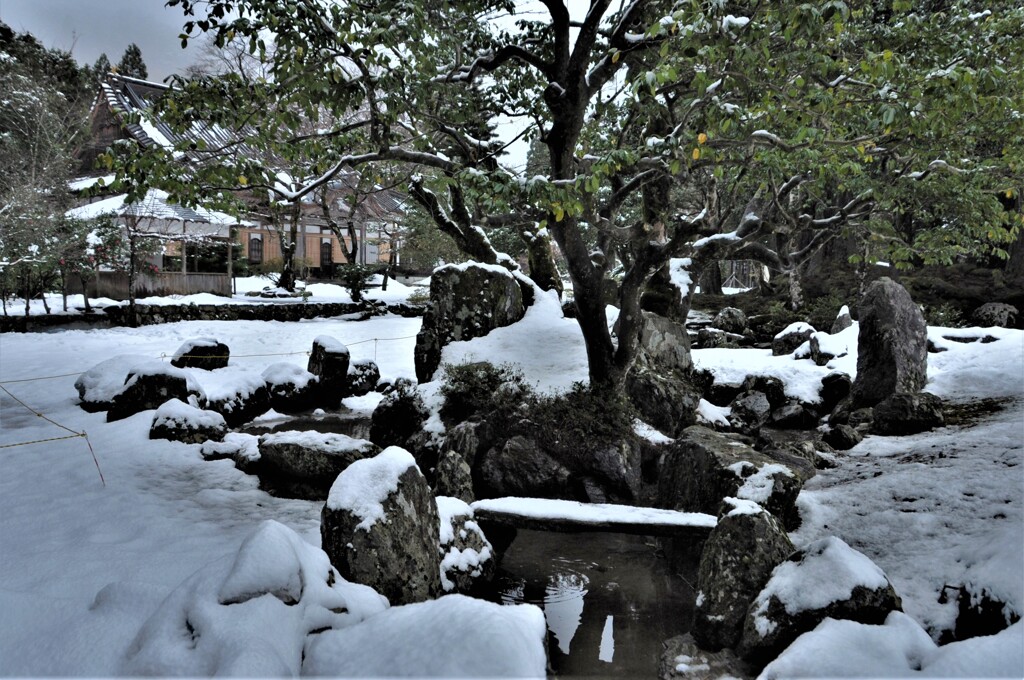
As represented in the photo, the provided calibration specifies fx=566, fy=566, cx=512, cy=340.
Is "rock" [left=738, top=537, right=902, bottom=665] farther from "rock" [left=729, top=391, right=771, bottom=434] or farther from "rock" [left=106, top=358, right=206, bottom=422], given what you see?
"rock" [left=106, top=358, right=206, bottom=422]

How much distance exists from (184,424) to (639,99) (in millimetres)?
8643

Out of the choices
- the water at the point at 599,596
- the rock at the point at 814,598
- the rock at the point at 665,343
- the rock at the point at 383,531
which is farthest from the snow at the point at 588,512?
the rock at the point at 665,343

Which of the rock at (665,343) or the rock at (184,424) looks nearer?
the rock at (184,424)

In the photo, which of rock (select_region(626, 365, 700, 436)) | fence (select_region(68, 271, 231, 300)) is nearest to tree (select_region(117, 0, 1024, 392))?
rock (select_region(626, 365, 700, 436))

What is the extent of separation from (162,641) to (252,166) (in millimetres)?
6310

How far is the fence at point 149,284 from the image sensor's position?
22484 millimetres

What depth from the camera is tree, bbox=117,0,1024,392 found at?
19.7 feet

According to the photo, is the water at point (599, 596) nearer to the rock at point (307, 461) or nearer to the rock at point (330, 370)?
the rock at point (307, 461)

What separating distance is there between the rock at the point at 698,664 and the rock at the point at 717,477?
6.73 feet

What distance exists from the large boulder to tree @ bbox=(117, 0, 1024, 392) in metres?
1.07

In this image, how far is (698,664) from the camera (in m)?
4.69

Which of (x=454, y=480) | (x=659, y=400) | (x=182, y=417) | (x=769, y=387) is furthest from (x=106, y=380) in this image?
(x=769, y=387)

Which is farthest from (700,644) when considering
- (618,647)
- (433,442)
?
(433,442)

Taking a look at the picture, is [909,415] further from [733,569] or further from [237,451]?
[237,451]
